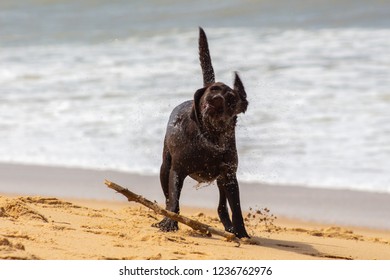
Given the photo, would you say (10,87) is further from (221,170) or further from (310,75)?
(221,170)

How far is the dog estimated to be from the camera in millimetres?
5672

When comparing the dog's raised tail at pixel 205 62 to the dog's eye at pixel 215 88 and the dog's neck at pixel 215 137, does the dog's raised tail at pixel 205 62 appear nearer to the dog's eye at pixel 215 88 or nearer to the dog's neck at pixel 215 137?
the dog's neck at pixel 215 137

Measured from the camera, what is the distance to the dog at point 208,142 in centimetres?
567

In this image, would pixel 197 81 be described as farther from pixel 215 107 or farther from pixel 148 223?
pixel 215 107

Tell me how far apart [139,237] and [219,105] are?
897mm

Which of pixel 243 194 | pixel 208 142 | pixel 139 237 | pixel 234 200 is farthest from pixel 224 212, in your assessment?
pixel 243 194

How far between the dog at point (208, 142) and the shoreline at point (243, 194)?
1.52m

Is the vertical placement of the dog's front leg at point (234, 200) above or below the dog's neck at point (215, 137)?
below

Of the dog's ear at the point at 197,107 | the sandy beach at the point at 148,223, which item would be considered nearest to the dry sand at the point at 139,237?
the sandy beach at the point at 148,223

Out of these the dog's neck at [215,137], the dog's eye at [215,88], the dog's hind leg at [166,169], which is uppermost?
the dog's eye at [215,88]

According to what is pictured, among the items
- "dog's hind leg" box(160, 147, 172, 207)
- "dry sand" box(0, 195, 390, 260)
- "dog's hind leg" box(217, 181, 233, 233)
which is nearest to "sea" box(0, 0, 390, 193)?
"dry sand" box(0, 195, 390, 260)

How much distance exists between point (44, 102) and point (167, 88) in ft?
4.98

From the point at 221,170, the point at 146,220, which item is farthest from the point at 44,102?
the point at 221,170

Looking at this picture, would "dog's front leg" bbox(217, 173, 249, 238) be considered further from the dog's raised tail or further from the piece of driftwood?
the dog's raised tail
